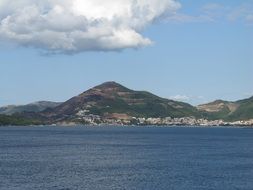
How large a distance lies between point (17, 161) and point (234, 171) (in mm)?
66380

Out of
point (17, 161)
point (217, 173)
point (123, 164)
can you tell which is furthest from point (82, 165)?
point (217, 173)

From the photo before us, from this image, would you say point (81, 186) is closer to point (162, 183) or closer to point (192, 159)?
point (162, 183)

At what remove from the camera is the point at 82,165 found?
6127 inches

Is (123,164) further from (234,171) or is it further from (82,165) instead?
(234,171)

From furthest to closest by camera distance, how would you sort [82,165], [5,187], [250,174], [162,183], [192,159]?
[192,159] → [82,165] → [250,174] → [162,183] → [5,187]

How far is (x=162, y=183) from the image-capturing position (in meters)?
121

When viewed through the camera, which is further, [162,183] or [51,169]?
[51,169]

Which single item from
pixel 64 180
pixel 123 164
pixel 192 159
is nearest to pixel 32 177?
pixel 64 180

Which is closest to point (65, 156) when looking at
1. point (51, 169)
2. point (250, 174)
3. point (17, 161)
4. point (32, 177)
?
point (17, 161)

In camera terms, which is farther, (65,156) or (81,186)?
(65,156)

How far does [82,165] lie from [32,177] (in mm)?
29974

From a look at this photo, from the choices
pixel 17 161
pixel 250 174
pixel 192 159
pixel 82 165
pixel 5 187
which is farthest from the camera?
pixel 192 159

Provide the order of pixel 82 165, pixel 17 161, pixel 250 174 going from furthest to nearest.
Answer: pixel 17 161 → pixel 82 165 → pixel 250 174

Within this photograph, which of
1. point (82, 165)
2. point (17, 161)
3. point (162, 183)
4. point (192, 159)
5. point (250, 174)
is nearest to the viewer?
point (162, 183)
